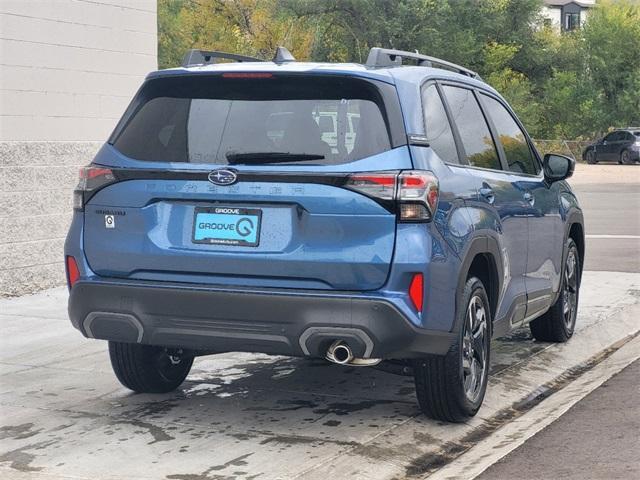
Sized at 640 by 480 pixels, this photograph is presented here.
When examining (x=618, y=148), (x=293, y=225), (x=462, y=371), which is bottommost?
(x=462, y=371)

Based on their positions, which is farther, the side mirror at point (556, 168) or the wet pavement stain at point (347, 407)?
the side mirror at point (556, 168)

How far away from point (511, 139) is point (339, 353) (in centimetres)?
277

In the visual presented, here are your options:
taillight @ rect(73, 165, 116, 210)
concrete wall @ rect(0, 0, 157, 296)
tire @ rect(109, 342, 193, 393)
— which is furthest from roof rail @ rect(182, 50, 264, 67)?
concrete wall @ rect(0, 0, 157, 296)

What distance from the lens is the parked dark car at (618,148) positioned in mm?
52188

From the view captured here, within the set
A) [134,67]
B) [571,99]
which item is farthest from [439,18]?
[134,67]

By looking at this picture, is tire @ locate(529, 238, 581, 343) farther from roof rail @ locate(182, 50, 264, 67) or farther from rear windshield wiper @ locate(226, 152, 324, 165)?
rear windshield wiper @ locate(226, 152, 324, 165)

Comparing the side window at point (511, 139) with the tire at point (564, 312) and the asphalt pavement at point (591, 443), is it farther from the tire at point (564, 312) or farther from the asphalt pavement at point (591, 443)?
the asphalt pavement at point (591, 443)

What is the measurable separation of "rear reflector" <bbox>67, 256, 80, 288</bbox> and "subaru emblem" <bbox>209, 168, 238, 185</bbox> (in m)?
0.90

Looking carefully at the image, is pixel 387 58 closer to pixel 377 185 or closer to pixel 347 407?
pixel 377 185

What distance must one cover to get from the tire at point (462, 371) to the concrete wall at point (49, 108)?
5.44 m

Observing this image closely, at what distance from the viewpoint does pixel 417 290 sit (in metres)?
5.82

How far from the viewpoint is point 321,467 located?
5605mm

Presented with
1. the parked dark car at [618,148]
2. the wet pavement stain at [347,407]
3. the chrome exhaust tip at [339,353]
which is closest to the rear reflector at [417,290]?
the chrome exhaust tip at [339,353]

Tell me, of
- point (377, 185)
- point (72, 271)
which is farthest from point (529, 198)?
point (72, 271)
